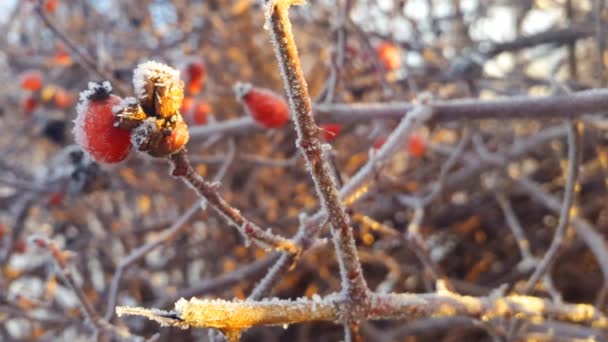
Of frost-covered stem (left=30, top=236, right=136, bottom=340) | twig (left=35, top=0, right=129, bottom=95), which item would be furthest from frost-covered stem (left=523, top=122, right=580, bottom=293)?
twig (left=35, top=0, right=129, bottom=95)

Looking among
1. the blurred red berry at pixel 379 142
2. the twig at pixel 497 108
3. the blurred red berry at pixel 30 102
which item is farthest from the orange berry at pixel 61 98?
the twig at pixel 497 108

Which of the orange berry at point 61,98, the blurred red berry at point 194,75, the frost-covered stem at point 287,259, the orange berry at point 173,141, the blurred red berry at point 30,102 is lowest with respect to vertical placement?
the frost-covered stem at point 287,259

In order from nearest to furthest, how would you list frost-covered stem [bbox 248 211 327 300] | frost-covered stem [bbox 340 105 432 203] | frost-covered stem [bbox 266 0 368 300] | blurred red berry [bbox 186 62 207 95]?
1. frost-covered stem [bbox 266 0 368 300]
2. frost-covered stem [bbox 248 211 327 300]
3. frost-covered stem [bbox 340 105 432 203]
4. blurred red berry [bbox 186 62 207 95]

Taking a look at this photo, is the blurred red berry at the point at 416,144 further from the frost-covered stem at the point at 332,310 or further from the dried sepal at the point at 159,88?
the dried sepal at the point at 159,88

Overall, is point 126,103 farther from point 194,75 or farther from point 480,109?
point 194,75

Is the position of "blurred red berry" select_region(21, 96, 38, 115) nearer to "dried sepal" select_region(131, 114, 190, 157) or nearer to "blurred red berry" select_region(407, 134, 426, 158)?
"blurred red berry" select_region(407, 134, 426, 158)
